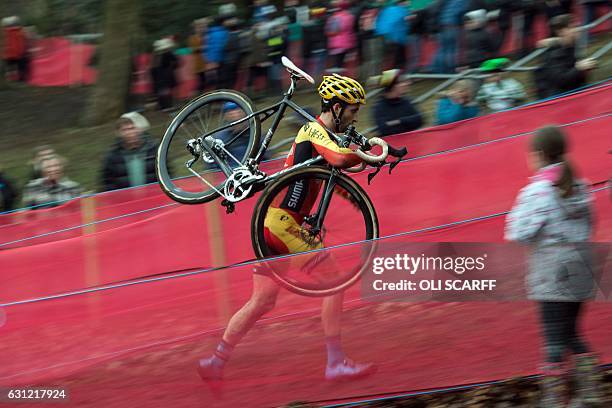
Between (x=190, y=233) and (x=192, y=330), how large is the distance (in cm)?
257

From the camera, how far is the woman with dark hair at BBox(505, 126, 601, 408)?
5.83 meters

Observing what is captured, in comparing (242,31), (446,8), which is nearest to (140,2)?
(242,31)

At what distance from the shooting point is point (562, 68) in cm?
1045

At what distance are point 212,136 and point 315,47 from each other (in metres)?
7.88

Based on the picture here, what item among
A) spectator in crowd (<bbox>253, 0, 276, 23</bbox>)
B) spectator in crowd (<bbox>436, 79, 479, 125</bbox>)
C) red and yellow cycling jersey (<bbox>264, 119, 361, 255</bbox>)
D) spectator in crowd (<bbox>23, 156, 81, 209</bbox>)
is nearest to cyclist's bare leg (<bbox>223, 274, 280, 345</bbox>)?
red and yellow cycling jersey (<bbox>264, 119, 361, 255</bbox>)

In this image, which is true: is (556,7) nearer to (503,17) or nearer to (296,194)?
(503,17)

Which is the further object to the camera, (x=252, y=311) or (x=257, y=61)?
(x=257, y=61)

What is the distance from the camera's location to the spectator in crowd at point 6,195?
11.0 meters

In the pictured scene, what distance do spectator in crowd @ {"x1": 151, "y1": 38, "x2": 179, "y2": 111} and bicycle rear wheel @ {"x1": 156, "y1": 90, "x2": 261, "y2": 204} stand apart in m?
8.48

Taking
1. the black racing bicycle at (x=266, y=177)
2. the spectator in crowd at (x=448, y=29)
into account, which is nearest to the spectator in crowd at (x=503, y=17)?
the spectator in crowd at (x=448, y=29)

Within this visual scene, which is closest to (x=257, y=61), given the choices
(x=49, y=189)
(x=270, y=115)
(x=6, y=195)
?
(x=6, y=195)

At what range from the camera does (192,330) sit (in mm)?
6449

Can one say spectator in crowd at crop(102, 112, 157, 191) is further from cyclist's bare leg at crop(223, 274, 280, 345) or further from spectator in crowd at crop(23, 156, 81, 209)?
cyclist's bare leg at crop(223, 274, 280, 345)

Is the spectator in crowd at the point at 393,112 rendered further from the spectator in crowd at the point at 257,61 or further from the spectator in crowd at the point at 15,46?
the spectator in crowd at the point at 15,46
